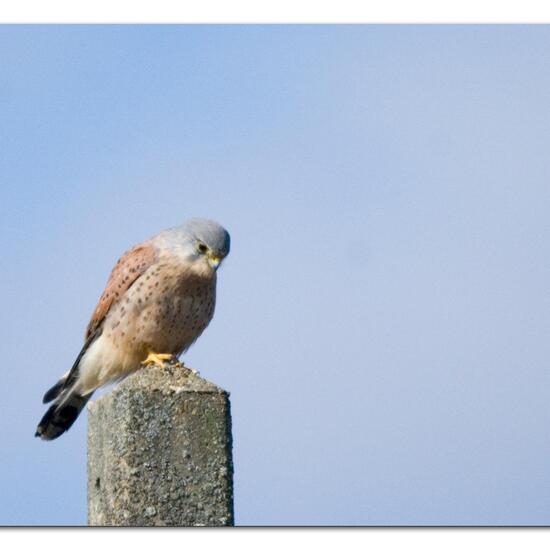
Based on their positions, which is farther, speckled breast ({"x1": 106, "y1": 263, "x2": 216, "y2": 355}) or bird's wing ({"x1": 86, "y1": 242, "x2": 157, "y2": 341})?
bird's wing ({"x1": 86, "y1": 242, "x2": 157, "y2": 341})

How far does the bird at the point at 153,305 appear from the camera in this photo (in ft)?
13.0

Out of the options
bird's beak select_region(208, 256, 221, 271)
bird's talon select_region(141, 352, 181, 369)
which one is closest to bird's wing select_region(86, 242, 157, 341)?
bird's beak select_region(208, 256, 221, 271)

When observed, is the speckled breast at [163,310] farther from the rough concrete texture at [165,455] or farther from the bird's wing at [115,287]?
the rough concrete texture at [165,455]

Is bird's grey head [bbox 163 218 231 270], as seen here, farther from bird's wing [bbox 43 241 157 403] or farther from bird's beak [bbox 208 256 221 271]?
bird's wing [bbox 43 241 157 403]

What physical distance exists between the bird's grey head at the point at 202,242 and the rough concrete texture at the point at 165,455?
1.48 metres

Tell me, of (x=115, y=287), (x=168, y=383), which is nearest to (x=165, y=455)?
(x=168, y=383)

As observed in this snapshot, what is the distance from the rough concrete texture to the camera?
2.42 m

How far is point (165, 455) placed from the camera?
8.06 ft

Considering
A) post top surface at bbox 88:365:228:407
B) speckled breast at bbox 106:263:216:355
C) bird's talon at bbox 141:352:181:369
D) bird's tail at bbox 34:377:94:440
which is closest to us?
post top surface at bbox 88:365:228:407

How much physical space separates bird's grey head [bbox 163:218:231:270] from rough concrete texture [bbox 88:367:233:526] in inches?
58.2

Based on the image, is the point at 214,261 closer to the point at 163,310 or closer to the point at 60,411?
the point at 163,310

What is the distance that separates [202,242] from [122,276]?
1.36 feet
